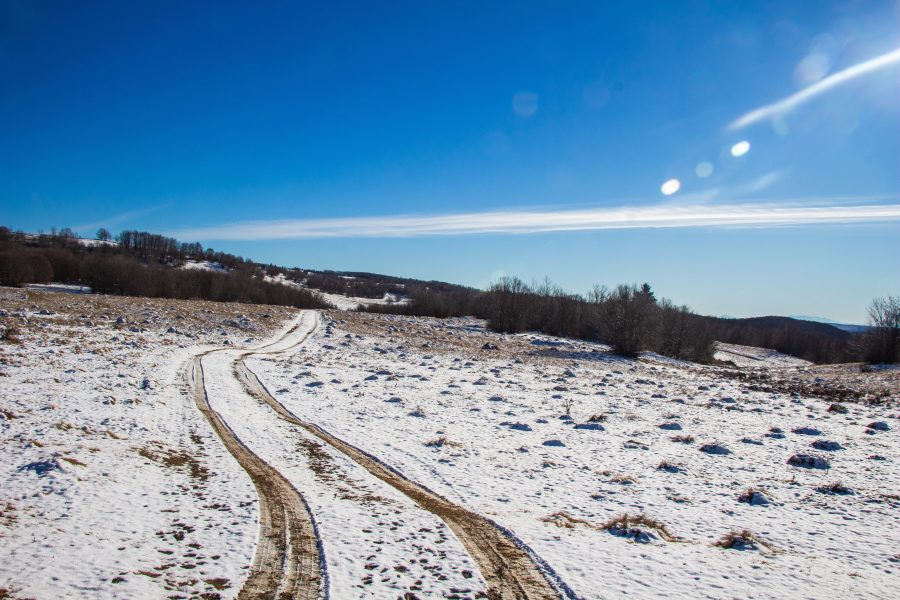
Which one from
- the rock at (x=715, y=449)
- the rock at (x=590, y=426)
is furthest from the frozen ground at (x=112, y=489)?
the rock at (x=715, y=449)

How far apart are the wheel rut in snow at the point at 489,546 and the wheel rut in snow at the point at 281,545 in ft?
5.63

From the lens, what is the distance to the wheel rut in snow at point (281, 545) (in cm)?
476

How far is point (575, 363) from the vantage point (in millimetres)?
34531

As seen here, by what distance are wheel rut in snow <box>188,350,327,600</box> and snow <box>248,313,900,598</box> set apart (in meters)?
2.36

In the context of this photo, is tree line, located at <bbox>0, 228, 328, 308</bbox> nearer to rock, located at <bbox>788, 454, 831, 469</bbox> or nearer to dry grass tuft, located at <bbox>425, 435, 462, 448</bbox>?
dry grass tuft, located at <bbox>425, 435, 462, 448</bbox>

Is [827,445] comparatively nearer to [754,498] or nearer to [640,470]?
[754,498]

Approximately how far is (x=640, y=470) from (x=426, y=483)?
181 inches

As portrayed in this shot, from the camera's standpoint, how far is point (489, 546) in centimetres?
595

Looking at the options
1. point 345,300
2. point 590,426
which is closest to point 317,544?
point 590,426

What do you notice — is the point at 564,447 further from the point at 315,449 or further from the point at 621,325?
the point at 621,325

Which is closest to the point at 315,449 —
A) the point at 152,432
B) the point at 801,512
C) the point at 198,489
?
the point at 198,489

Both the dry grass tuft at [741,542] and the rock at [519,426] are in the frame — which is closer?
the dry grass tuft at [741,542]

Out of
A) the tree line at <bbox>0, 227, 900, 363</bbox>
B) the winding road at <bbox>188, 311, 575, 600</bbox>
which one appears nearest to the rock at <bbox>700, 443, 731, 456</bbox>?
the winding road at <bbox>188, 311, 575, 600</bbox>

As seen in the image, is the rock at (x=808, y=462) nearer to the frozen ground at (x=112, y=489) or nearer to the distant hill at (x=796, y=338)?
the frozen ground at (x=112, y=489)
